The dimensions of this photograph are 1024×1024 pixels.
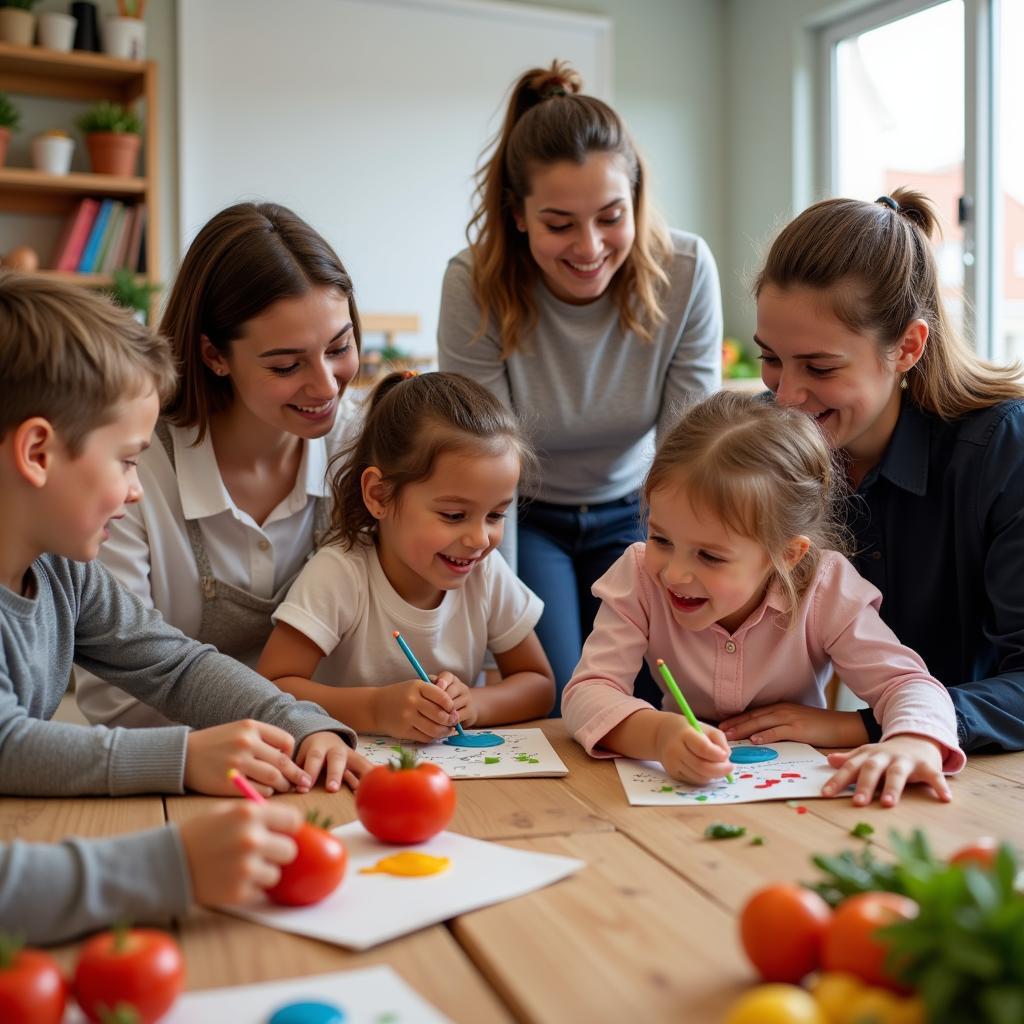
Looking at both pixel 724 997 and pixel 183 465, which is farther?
pixel 183 465

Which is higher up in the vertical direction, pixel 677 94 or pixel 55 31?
pixel 677 94

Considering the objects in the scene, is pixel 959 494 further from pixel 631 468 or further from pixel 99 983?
pixel 99 983

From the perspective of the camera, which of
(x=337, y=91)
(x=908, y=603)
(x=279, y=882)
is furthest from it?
(x=337, y=91)

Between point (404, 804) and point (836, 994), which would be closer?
point (836, 994)

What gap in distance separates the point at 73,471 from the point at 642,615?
69 centimetres

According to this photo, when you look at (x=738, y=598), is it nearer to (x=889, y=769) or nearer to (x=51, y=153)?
(x=889, y=769)

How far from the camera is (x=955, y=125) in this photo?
12.9 feet

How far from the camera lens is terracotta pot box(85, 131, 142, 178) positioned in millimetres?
3793

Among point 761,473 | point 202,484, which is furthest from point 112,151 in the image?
point 761,473

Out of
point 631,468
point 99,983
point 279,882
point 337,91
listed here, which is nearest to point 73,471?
point 279,882

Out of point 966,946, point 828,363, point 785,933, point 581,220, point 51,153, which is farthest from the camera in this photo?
point 51,153

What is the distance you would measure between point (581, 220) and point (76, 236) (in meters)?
2.54

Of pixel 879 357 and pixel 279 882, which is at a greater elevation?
pixel 879 357

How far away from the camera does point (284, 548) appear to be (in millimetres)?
1721
